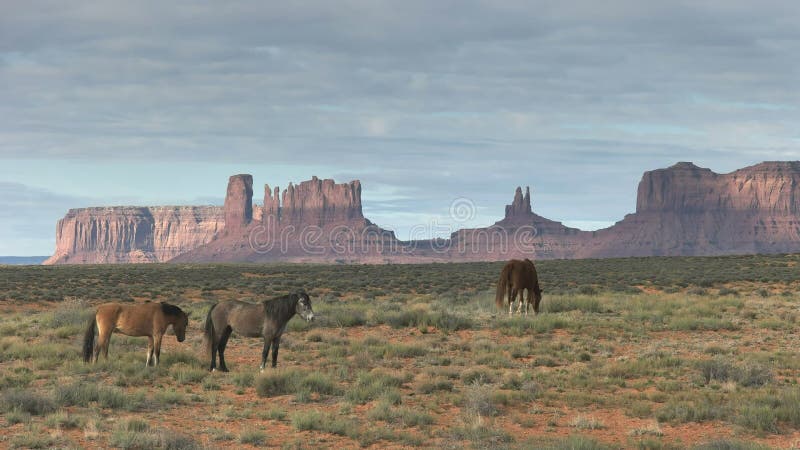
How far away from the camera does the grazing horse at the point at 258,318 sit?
15.3 meters

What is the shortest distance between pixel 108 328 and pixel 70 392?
2.92 metres

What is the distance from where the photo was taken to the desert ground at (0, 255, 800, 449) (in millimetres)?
10945

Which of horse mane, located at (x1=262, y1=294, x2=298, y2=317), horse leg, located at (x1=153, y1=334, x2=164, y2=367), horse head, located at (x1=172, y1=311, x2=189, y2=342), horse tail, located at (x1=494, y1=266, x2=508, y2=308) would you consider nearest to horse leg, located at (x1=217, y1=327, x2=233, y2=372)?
horse head, located at (x1=172, y1=311, x2=189, y2=342)

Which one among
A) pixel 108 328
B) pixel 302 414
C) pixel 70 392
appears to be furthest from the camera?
pixel 108 328

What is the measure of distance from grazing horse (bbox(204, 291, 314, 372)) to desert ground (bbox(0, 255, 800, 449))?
0.62 meters

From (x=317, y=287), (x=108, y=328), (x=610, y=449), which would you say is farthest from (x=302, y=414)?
(x=317, y=287)

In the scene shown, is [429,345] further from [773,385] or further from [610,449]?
[610,449]

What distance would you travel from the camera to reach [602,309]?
26.6m

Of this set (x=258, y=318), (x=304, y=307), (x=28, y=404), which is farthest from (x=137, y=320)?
(x=28, y=404)

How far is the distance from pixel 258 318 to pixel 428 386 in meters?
3.61

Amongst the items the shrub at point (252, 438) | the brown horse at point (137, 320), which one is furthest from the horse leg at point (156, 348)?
the shrub at point (252, 438)

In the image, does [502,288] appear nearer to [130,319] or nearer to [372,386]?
[372,386]

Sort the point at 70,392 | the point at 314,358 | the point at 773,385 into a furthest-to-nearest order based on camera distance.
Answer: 1. the point at 314,358
2. the point at 773,385
3. the point at 70,392

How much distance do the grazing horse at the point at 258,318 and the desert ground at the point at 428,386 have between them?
62 cm
